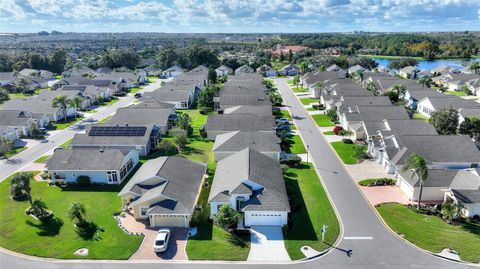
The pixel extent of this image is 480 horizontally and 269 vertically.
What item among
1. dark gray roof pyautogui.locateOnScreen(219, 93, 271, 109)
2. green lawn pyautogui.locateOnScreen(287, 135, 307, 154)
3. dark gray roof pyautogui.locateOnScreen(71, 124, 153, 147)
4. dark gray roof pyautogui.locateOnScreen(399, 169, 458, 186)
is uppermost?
dark gray roof pyautogui.locateOnScreen(219, 93, 271, 109)

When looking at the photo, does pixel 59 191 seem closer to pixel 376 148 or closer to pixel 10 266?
pixel 10 266

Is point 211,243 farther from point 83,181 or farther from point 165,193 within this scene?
point 83,181

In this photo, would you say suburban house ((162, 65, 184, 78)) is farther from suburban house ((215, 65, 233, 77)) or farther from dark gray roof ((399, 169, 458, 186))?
dark gray roof ((399, 169, 458, 186))

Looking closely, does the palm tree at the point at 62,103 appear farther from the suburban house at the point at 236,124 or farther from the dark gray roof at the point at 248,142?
the dark gray roof at the point at 248,142

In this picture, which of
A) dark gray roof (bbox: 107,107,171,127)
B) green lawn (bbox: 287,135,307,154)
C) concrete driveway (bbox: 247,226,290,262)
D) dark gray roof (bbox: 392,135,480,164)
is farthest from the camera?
dark gray roof (bbox: 107,107,171,127)

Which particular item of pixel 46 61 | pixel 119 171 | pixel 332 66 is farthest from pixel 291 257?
pixel 46 61

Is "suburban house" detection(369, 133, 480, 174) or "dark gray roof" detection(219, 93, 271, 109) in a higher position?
"dark gray roof" detection(219, 93, 271, 109)

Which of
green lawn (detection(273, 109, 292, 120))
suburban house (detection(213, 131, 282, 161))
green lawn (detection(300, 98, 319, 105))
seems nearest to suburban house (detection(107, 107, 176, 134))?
suburban house (detection(213, 131, 282, 161))

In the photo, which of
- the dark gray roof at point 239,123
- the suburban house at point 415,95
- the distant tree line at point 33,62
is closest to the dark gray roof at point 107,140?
the dark gray roof at point 239,123
